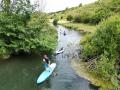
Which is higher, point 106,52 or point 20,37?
point 20,37

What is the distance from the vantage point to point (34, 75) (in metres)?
33.0

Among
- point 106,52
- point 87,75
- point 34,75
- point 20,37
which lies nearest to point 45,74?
point 34,75

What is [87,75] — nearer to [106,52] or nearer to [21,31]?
[106,52]

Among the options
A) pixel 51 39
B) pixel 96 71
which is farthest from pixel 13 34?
pixel 96 71

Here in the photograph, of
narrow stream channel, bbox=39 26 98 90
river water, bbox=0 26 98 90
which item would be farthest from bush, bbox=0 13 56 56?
narrow stream channel, bbox=39 26 98 90

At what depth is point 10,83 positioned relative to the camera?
3094 cm

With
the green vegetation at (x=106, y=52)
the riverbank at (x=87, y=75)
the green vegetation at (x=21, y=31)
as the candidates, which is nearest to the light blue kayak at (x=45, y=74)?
the riverbank at (x=87, y=75)

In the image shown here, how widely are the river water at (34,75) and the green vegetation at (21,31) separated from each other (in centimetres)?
162

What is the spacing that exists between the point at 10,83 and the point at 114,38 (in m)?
13.2

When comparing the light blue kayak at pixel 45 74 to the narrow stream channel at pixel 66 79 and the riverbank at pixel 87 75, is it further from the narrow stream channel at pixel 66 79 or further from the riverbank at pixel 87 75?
the riverbank at pixel 87 75

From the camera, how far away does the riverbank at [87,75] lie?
29016 millimetres

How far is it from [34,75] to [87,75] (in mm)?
6242

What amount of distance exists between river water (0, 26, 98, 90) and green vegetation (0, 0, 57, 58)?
162 centimetres

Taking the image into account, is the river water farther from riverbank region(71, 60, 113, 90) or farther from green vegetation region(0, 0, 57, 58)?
green vegetation region(0, 0, 57, 58)
